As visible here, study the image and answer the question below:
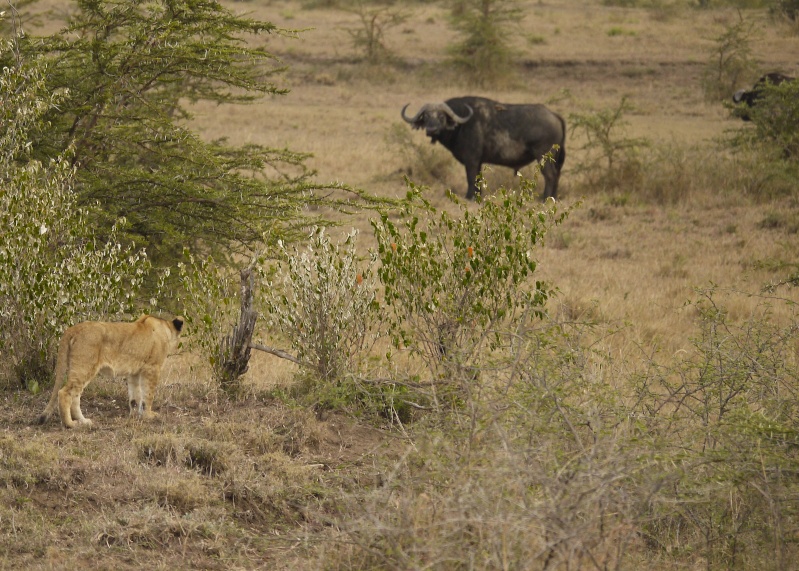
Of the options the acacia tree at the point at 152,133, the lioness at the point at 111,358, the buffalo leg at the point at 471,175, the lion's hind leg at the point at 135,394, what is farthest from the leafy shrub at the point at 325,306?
the buffalo leg at the point at 471,175

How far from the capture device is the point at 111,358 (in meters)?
6.17

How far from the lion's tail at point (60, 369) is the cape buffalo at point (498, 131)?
467 inches

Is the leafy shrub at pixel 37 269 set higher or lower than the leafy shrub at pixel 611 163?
higher

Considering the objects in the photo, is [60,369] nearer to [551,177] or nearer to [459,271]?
[459,271]

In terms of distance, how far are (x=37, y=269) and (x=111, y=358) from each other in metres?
1.11

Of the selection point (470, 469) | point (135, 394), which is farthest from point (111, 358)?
point (470, 469)

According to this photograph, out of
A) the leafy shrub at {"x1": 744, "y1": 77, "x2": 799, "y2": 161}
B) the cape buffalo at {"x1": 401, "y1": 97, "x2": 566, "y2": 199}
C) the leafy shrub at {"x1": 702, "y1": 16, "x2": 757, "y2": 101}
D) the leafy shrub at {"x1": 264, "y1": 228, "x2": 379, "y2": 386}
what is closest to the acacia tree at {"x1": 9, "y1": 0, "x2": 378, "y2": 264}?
the leafy shrub at {"x1": 264, "y1": 228, "x2": 379, "y2": 386}

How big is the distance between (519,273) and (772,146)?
38.9 feet

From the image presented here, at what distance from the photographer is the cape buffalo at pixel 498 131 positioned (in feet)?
57.5

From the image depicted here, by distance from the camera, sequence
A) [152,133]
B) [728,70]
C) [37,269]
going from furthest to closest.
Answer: [728,70] → [152,133] → [37,269]

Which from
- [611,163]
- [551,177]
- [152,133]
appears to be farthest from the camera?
[611,163]

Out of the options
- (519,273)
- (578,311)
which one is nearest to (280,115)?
(578,311)

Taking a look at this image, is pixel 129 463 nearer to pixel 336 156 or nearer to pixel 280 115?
pixel 336 156

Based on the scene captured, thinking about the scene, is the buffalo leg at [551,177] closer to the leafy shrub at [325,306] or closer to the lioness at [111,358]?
the leafy shrub at [325,306]
